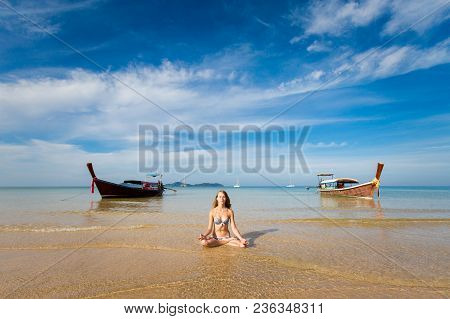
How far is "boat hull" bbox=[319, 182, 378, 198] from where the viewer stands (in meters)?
33.2

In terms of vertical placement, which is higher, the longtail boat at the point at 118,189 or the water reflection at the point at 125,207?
the longtail boat at the point at 118,189

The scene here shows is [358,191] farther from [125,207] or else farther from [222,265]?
[222,265]

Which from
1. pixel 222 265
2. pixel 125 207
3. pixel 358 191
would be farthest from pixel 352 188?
pixel 222 265

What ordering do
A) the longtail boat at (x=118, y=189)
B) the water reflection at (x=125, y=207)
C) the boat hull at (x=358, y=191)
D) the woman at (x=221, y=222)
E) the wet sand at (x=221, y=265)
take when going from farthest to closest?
the boat hull at (x=358, y=191) < the longtail boat at (x=118, y=189) < the water reflection at (x=125, y=207) < the woman at (x=221, y=222) < the wet sand at (x=221, y=265)

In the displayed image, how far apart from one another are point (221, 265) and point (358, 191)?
35.0 m

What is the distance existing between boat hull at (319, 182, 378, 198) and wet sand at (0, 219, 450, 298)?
25372 mm

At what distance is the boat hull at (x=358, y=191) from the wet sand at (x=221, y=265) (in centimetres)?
2537

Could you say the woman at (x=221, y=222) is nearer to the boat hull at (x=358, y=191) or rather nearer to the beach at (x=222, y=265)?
the beach at (x=222, y=265)

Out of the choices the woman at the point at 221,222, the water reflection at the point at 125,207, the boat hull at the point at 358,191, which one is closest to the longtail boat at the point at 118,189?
the water reflection at the point at 125,207

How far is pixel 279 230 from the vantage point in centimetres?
1070

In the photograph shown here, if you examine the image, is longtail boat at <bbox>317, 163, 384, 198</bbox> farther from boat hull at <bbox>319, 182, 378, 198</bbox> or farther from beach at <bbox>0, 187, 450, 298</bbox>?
beach at <bbox>0, 187, 450, 298</bbox>

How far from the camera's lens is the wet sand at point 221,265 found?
448 centimetres

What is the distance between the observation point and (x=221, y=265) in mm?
5828

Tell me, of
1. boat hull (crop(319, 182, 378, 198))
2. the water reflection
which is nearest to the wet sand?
the water reflection
